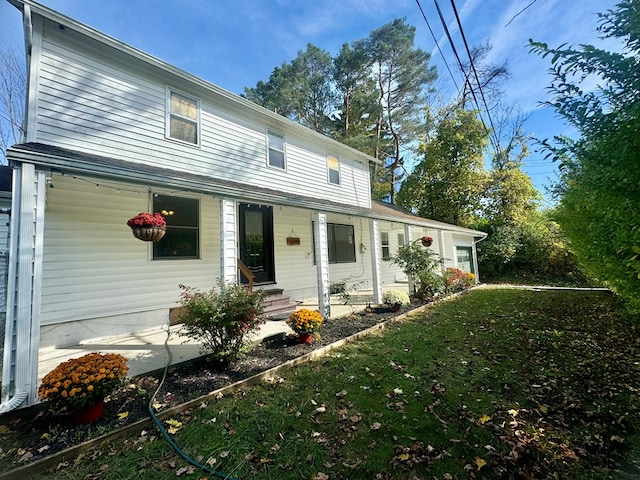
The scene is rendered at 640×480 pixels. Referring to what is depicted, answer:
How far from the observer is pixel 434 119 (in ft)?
68.0

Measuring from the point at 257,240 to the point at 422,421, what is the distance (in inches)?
245

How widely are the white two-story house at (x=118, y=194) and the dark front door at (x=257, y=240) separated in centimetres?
3

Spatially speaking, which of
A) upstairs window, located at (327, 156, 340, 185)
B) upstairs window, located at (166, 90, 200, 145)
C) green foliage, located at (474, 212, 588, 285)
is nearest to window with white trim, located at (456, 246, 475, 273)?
green foliage, located at (474, 212, 588, 285)

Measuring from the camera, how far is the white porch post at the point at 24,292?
3041mm

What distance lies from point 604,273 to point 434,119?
61.6 feet

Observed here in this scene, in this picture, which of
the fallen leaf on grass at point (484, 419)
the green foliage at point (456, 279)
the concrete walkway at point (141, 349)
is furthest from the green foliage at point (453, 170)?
the fallen leaf on grass at point (484, 419)

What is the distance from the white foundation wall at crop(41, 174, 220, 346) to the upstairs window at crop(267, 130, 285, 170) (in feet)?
12.5

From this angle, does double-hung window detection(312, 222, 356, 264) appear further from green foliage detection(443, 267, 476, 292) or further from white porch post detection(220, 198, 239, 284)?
white porch post detection(220, 198, 239, 284)

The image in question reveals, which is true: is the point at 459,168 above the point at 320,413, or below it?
above

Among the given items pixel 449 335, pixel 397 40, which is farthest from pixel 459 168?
pixel 449 335

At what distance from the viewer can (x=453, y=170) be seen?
18.7 m

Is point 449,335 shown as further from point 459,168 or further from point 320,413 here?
point 459,168

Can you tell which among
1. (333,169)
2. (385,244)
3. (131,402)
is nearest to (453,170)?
(385,244)

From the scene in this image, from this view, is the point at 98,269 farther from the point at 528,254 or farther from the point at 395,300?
the point at 528,254
